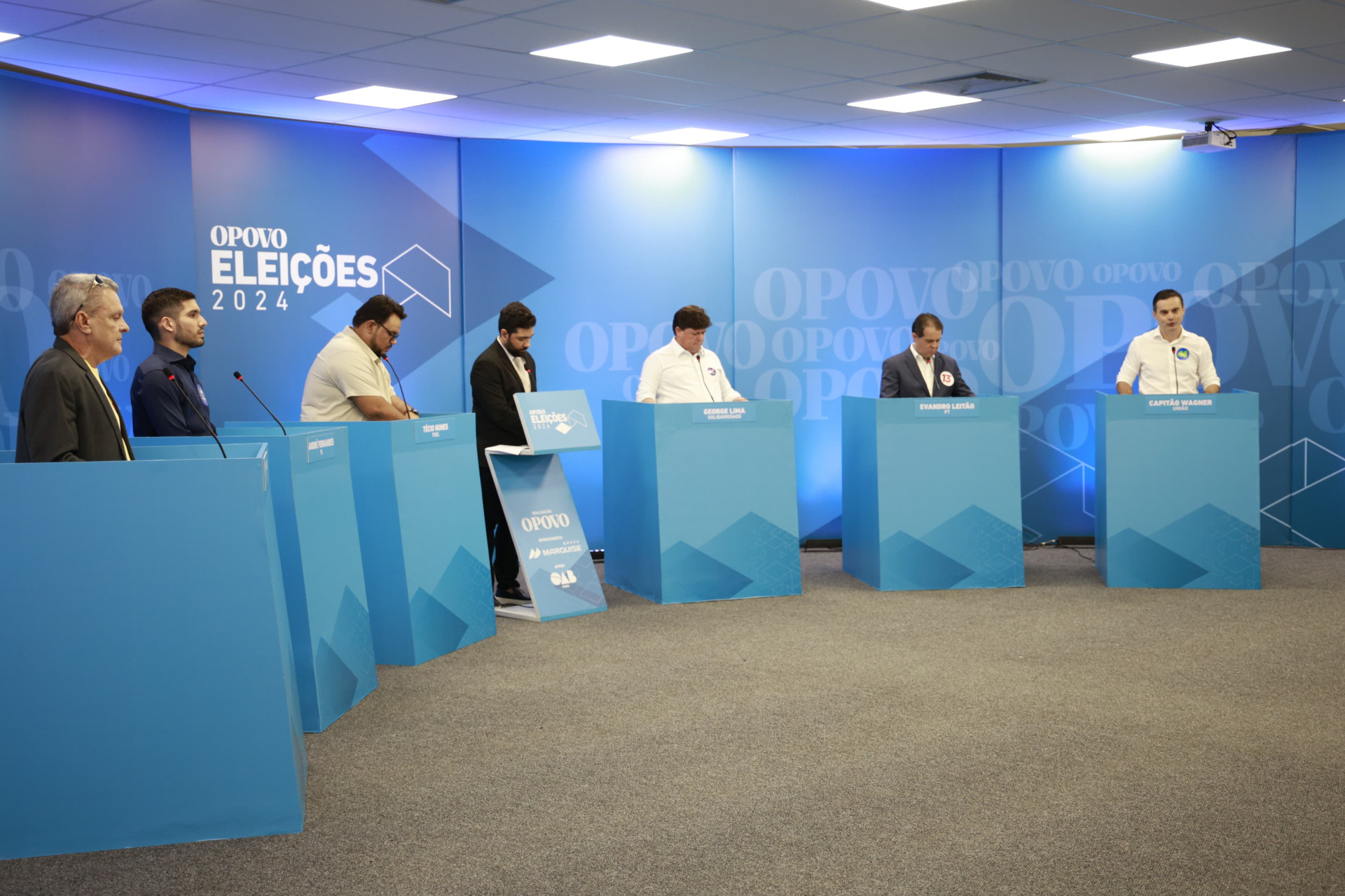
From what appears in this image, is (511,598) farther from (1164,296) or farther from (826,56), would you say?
(1164,296)

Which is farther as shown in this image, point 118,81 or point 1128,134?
point 1128,134

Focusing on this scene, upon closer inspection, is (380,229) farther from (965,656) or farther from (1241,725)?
(1241,725)

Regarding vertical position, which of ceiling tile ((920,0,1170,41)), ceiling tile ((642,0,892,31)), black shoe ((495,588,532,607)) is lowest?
black shoe ((495,588,532,607))

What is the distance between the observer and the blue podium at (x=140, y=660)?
2.95 metres

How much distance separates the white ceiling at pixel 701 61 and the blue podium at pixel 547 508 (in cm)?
182

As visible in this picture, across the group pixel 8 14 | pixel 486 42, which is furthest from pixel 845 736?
pixel 8 14

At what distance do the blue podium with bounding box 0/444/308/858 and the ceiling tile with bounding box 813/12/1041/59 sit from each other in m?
3.56

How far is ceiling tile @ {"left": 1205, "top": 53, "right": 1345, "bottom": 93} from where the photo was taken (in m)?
5.91

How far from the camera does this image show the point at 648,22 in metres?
5.09

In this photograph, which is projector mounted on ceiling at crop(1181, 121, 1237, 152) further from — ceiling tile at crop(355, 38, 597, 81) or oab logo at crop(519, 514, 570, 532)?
oab logo at crop(519, 514, 570, 532)

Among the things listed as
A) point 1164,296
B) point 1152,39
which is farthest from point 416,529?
point 1164,296

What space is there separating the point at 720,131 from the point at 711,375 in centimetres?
193

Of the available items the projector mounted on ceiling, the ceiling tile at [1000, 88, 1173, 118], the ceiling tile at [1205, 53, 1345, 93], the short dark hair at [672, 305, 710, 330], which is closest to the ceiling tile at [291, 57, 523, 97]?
the short dark hair at [672, 305, 710, 330]

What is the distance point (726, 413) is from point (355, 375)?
83.6 inches
